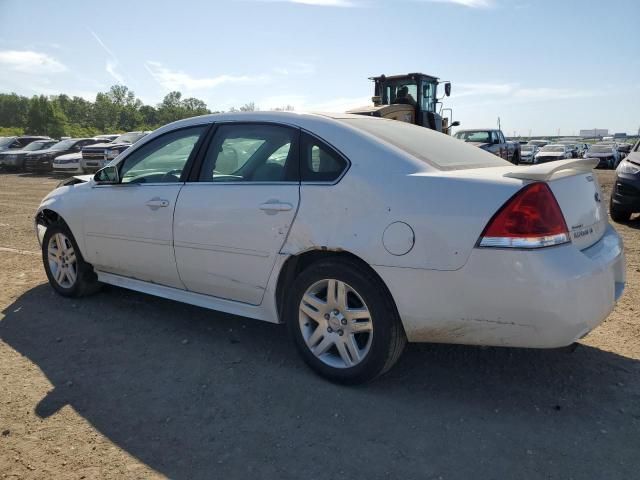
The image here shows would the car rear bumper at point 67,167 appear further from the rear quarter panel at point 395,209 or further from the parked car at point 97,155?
the rear quarter panel at point 395,209

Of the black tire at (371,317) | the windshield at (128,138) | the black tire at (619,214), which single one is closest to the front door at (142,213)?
the black tire at (371,317)

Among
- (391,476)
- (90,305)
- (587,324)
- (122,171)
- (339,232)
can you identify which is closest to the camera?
(391,476)

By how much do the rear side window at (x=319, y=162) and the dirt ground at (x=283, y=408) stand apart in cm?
124

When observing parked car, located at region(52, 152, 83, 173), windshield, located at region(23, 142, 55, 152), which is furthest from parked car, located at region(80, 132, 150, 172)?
windshield, located at region(23, 142, 55, 152)

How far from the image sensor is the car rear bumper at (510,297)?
259 centimetres

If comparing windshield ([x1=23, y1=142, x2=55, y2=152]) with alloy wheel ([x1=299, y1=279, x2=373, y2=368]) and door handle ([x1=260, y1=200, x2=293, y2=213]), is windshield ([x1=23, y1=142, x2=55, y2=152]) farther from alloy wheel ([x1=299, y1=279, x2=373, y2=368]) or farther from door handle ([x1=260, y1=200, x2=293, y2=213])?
alloy wheel ([x1=299, y1=279, x2=373, y2=368])

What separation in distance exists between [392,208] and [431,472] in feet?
4.28

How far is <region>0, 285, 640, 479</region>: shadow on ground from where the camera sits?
2.46 m

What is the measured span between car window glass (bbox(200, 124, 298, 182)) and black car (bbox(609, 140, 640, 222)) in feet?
22.9

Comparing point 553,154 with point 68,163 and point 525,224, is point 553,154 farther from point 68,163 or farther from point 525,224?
point 525,224

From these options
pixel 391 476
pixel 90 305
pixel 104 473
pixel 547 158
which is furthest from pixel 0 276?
pixel 547 158

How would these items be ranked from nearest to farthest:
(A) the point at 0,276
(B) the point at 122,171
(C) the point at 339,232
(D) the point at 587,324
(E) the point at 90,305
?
(D) the point at 587,324 < (C) the point at 339,232 < (B) the point at 122,171 < (E) the point at 90,305 < (A) the point at 0,276

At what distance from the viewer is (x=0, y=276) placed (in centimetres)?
567

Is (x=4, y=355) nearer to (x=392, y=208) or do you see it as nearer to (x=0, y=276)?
(x=0, y=276)
